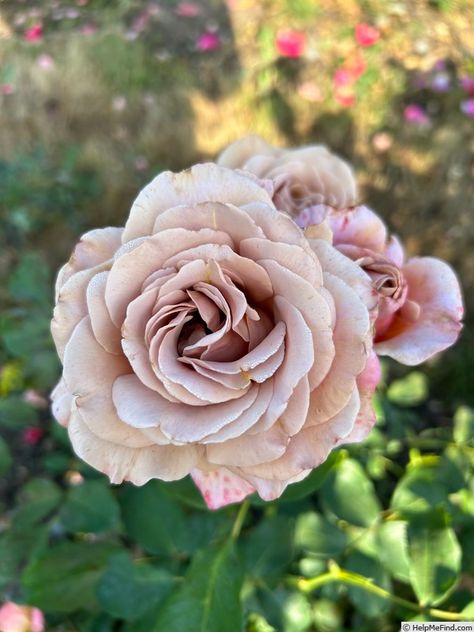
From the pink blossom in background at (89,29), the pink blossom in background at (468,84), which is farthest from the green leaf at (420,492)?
the pink blossom in background at (89,29)

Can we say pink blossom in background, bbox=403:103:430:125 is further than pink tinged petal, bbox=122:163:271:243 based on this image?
Yes

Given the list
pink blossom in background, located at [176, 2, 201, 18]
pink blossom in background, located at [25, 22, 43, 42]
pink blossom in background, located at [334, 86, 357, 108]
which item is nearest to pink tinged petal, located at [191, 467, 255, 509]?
pink blossom in background, located at [334, 86, 357, 108]

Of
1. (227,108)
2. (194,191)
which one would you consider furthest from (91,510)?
(227,108)

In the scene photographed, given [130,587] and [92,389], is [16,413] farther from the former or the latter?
[92,389]

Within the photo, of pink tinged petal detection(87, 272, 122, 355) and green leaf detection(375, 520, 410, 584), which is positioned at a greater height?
pink tinged petal detection(87, 272, 122, 355)

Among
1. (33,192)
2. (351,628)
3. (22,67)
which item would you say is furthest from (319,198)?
(22,67)

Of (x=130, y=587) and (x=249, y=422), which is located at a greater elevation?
(x=249, y=422)

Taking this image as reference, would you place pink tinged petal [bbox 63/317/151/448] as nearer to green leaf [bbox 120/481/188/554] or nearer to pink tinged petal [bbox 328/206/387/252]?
pink tinged petal [bbox 328/206/387/252]
